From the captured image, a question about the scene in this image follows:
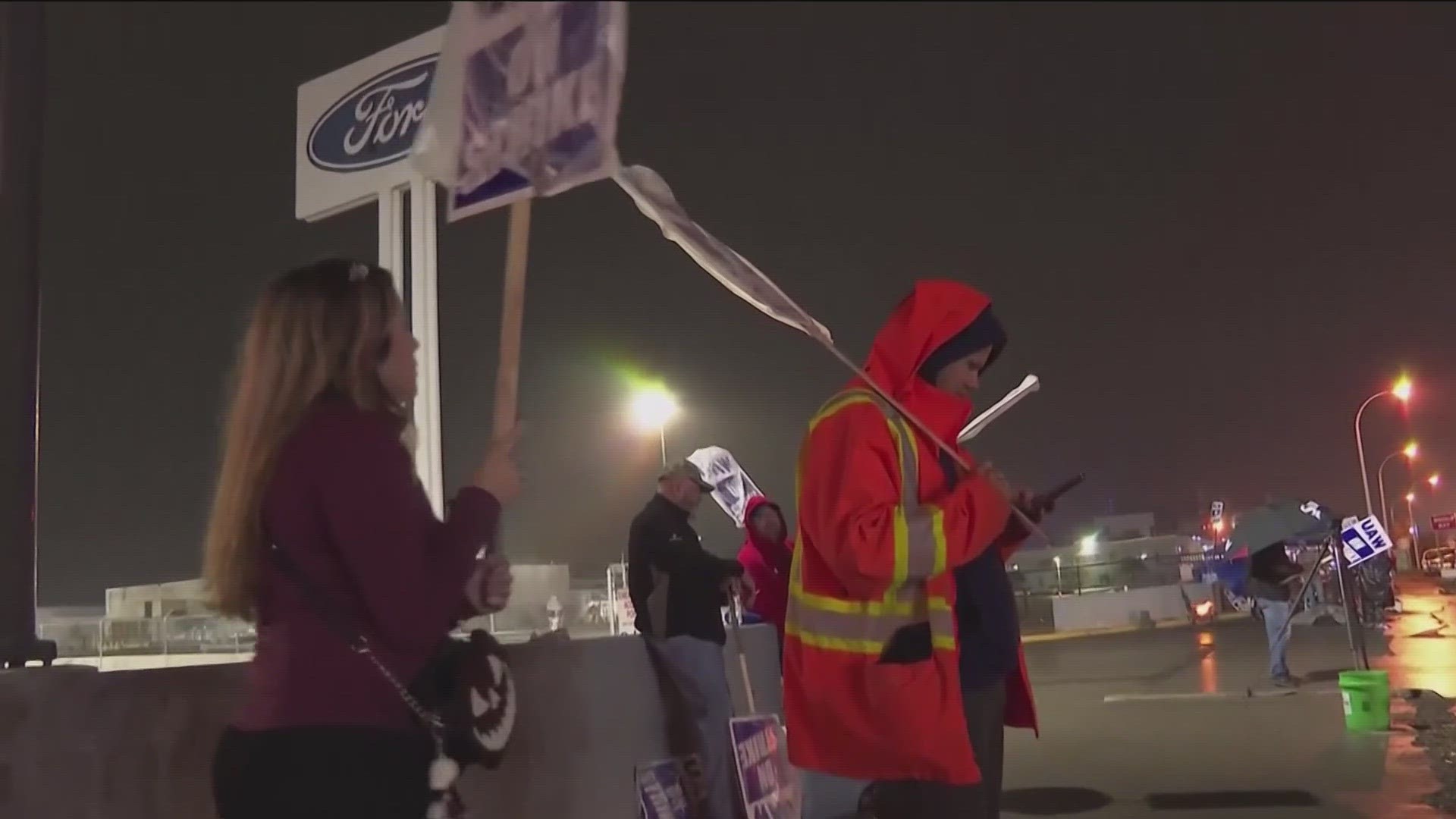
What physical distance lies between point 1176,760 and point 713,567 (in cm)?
346

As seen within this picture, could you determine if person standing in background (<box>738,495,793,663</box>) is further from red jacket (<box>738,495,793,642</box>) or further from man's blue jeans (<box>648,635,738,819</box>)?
man's blue jeans (<box>648,635,738,819</box>)

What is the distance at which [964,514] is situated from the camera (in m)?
2.42

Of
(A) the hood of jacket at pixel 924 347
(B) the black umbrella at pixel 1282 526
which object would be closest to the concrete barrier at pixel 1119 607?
(B) the black umbrella at pixel 1282 526

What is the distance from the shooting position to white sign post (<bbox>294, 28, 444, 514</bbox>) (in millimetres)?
4375

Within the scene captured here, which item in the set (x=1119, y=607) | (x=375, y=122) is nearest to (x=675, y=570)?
(x=375, y=122)

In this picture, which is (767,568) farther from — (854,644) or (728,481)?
(854,644)

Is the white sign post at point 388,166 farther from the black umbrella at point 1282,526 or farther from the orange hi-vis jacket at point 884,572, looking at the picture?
the black umbrella at point 1282,526

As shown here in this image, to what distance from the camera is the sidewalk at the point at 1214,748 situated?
226 inches

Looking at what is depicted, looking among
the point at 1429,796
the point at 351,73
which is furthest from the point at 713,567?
the point at 1429,796

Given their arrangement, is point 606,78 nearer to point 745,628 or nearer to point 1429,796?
point 745,628

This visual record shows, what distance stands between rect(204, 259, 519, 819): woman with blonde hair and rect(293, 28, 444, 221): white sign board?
2.86 metres

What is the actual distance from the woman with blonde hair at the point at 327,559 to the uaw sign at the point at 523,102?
0.30m

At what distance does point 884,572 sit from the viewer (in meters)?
2.35

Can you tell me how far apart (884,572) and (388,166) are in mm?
3154
